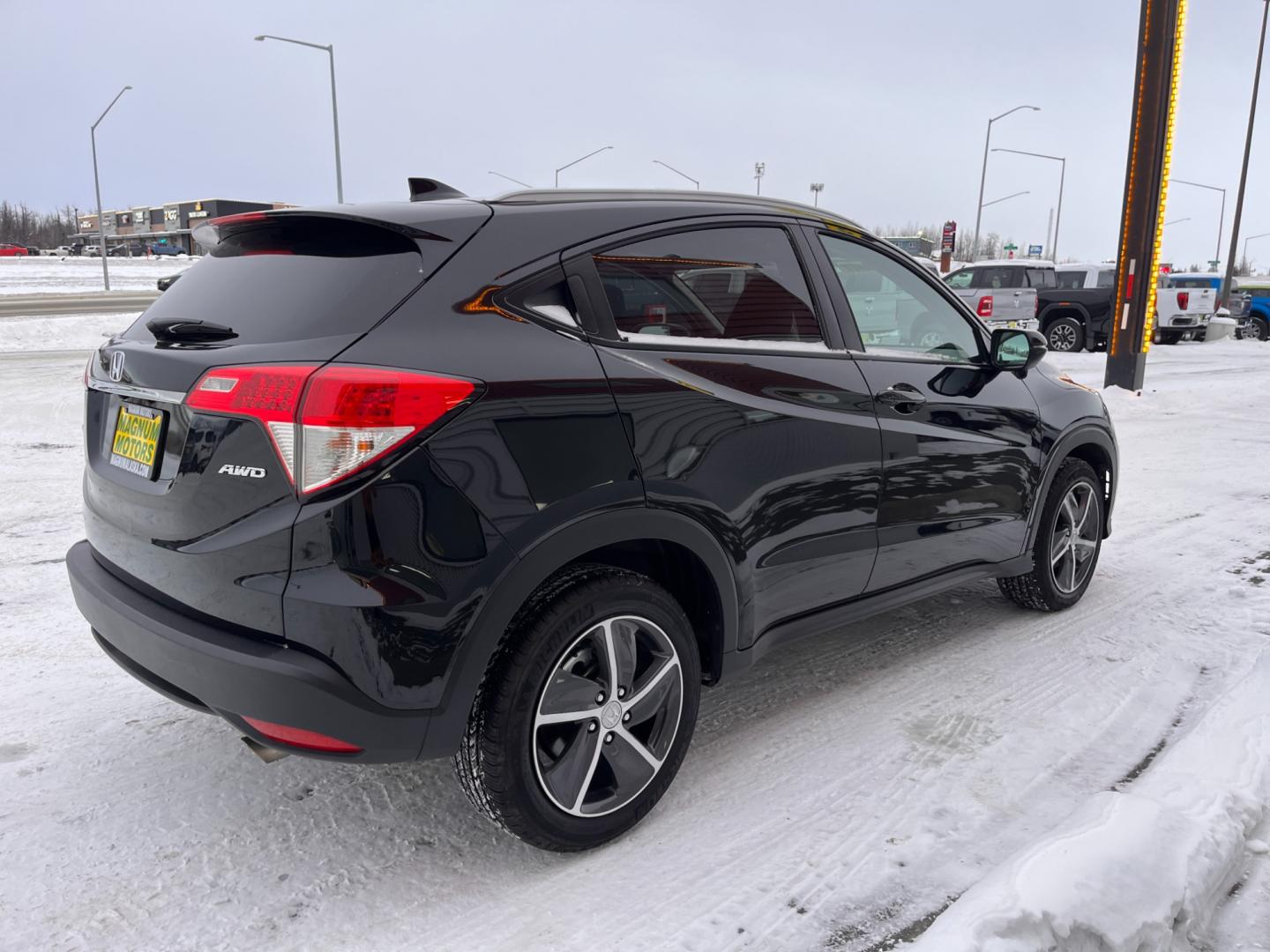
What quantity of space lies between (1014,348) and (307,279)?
2765 mm

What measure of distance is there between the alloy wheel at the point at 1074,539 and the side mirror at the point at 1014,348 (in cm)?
81

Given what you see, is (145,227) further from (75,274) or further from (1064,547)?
(1064,547)

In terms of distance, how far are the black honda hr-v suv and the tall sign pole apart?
1099 centimetres

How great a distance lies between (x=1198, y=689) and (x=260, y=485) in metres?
3.38

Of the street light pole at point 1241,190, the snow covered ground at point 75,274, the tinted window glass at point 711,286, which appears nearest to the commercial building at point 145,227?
the snow covered ground at point 75,274

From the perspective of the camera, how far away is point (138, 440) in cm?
246

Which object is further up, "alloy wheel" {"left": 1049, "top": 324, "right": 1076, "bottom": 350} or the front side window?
the front side window

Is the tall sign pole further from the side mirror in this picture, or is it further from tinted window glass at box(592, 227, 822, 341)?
tinted window glass at box(592, 227, 822, 341)

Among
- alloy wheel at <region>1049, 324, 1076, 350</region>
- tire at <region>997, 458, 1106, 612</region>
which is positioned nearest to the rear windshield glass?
tire at <region>997, 458, 1106, 612</region>

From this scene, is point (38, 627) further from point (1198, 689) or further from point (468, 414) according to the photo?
point (1198, 689)

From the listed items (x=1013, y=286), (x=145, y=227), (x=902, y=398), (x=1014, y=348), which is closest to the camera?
(x=902, y=398)

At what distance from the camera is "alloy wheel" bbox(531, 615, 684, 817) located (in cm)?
242

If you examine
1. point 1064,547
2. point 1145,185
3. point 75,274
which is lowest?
point 1064,547

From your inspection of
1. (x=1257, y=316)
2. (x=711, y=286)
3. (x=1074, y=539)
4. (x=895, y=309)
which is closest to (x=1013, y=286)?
(x=1257, y=316)
